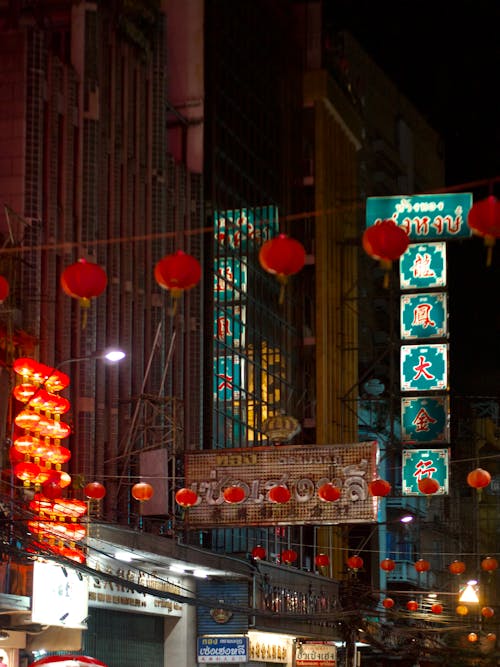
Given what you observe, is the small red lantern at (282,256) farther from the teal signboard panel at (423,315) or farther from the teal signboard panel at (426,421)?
Answer: the teal signboard panel at (423,315)

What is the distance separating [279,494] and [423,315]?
592 inches

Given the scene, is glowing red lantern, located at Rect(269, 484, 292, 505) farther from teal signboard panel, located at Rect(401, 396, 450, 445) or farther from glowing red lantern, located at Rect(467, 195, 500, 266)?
glowing red lantern, located at Rect(467, 195, 500, 266)

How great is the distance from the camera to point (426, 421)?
4297 cm

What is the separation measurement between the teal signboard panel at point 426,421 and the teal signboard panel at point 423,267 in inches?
156

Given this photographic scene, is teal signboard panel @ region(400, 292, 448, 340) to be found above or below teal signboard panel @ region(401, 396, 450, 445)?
above

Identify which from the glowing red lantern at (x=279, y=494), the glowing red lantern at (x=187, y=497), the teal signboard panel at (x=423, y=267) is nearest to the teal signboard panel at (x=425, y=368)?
the teal signboard panel at (x=423, y=267)

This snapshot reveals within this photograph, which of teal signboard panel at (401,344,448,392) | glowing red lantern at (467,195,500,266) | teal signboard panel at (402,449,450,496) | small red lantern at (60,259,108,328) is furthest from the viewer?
teal signboard panel at (401,344,448,392)

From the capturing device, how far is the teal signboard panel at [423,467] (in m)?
42.2

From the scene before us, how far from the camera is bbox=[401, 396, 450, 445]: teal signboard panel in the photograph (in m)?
42.7

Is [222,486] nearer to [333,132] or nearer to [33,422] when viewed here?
[33,422]

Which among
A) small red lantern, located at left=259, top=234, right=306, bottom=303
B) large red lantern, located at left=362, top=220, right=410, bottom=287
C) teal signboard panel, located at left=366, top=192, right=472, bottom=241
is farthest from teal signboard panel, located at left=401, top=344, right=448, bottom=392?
small red lantern, located at left=259, top=234, right=306, bottom=303

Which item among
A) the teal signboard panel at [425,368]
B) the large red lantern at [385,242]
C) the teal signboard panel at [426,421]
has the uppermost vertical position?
the teal signboard panel at [425,368]

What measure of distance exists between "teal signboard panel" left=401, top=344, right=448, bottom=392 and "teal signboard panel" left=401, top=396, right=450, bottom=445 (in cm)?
46

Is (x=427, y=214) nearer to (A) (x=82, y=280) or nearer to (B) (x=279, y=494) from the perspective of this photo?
(B) (x=279, y=494)
